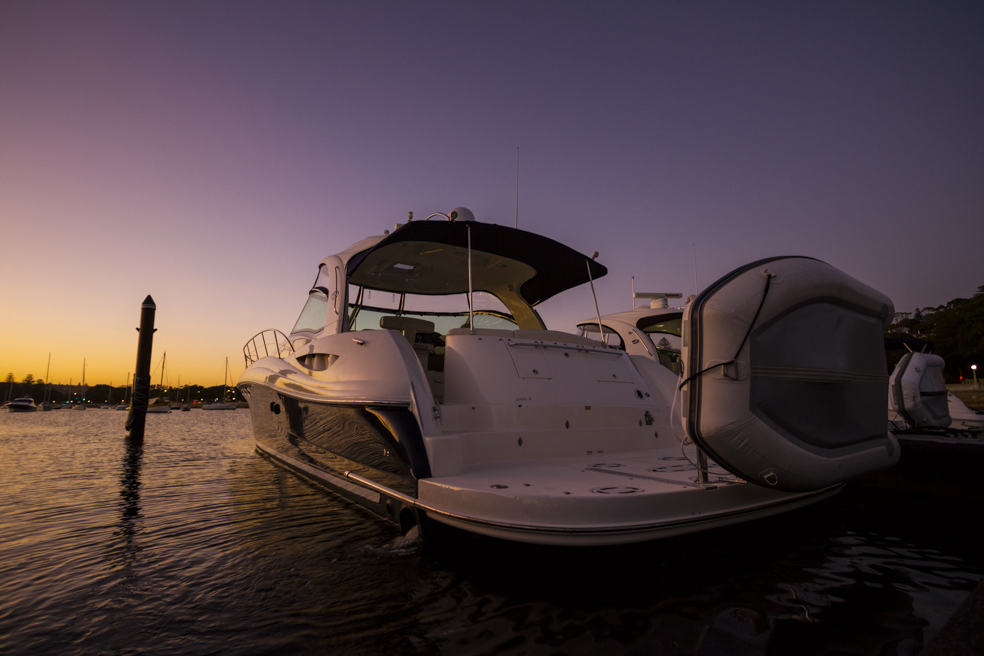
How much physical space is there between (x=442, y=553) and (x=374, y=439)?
973 millimetres

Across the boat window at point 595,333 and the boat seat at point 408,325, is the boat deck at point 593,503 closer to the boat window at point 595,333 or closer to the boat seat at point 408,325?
the boat seat at point 408,325

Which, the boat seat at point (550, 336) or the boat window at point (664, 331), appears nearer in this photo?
the boat seat at point (550, 336)

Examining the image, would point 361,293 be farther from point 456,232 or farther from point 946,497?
point 946,497

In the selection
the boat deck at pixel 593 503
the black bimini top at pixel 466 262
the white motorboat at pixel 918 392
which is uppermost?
the black bimini top at pixel 466 262

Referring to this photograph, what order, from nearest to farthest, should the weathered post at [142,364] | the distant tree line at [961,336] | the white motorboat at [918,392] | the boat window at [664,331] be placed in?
the white motorboat at [918,392]
the boat window at [664,331]
the weathered post at [142,364]
the distant tree line at [961,336]

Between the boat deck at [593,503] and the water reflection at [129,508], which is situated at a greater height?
the boat deck at [593,503]

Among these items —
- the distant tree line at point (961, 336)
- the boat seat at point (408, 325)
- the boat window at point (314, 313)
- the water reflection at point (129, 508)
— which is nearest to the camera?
the water reflection at point (129, 508)

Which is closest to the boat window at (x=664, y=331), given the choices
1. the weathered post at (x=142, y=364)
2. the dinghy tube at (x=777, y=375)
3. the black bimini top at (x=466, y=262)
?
the black bimini top at (x=466, y=262)

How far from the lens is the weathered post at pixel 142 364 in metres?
12.6

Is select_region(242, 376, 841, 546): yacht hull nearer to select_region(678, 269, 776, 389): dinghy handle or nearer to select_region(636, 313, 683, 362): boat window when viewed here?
select_region(678, 269, 776, 389): dinghy handle

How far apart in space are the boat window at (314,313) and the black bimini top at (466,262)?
1.83ft

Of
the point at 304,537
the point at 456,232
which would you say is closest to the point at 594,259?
the point at 456,232

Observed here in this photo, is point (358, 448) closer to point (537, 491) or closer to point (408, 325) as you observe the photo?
point (408, 325)

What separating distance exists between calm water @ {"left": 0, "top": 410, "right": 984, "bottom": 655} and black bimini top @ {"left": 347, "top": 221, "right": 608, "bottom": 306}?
2824 millimetres
